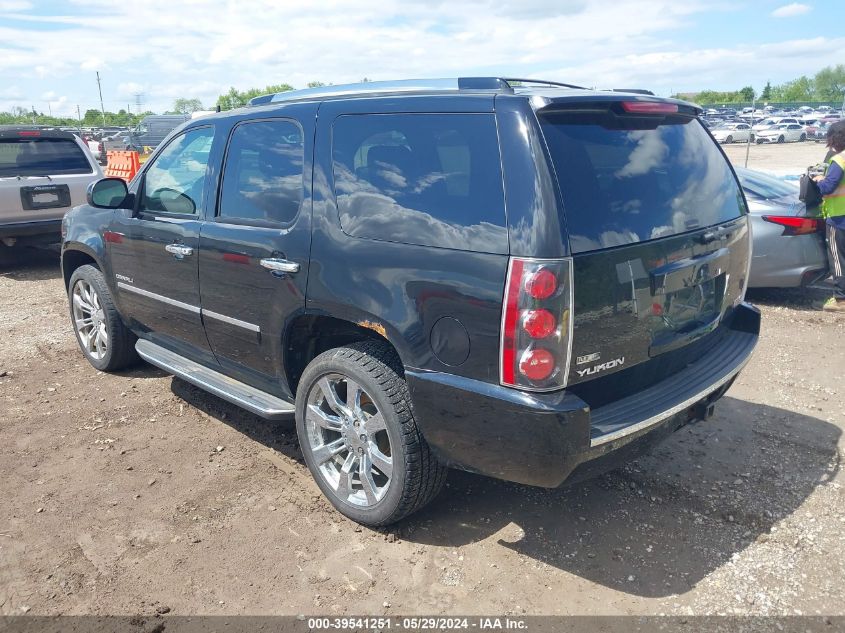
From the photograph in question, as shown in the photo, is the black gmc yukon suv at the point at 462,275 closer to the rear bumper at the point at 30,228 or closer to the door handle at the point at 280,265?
the door handle at the point at 280,265

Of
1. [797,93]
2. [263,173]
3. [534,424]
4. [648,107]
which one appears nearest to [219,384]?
[263,173]

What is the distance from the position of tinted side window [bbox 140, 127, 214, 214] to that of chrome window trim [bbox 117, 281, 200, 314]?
0.55 meters

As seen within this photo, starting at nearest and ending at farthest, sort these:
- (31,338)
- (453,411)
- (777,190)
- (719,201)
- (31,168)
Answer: (453,411), (719,201), (31,338), (777,190), (31,168)

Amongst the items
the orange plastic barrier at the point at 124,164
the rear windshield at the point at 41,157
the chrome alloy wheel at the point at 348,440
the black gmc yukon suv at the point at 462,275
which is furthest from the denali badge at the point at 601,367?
the orange plastic barrier at the point at 124,164

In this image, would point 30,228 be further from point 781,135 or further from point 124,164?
point 781,135

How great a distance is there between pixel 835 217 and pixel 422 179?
5.57m

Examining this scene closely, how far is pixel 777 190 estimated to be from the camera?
736cm

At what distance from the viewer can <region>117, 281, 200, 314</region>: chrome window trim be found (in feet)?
13.4

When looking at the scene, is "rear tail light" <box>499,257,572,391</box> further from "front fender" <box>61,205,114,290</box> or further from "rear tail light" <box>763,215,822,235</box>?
"rear tail light" <box>763,215,822,235</box>

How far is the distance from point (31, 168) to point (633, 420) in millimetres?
8850

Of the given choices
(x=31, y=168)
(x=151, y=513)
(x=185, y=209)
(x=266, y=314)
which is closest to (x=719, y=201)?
(x=266, y=314)

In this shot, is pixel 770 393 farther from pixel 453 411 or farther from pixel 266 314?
pixel 266 314

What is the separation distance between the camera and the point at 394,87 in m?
3.28

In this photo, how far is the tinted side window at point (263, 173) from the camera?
3.43 meters
